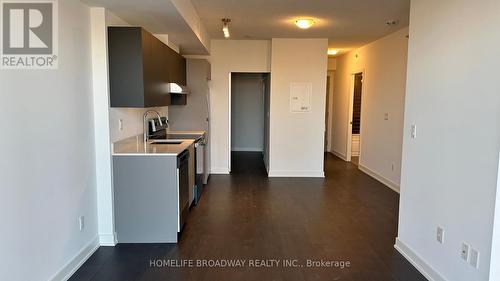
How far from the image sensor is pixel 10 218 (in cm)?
216

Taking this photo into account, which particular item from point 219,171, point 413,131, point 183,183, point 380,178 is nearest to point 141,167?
point 183,183

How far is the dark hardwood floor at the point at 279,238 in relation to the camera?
9.59 ft

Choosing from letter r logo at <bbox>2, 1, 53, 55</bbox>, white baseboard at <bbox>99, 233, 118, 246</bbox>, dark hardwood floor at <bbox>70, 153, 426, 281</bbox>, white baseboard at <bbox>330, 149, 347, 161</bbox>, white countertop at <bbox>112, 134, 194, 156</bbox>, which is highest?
letter r logo at <bbox>2, 1, 53, 55</bbox>

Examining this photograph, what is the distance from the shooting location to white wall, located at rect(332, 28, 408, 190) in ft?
18.5

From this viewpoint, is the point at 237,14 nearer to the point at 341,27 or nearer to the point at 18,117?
the point at 341,27

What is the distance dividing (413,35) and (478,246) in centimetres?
186

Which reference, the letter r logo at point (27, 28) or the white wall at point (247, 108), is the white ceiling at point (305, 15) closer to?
the letter r logo at point (27, 28)

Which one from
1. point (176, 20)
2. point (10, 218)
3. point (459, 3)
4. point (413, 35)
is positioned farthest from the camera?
point (176, 20)

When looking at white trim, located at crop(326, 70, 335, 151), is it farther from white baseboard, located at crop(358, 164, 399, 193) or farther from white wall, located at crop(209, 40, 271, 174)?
white wall, located at crop(209, 40, 271, 174)

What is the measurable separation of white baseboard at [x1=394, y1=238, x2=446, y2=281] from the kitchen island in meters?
2.15

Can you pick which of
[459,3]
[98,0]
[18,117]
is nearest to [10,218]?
[18,117]

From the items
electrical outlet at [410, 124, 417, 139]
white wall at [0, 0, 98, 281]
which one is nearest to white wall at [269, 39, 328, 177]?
electrical outlet at [410, 124, 417, 139]

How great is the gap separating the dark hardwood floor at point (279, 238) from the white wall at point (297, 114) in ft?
2.62

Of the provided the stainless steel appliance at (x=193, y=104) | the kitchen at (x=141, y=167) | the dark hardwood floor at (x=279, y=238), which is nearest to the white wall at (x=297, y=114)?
the dark hardwood floor at (x=279, y=238)
